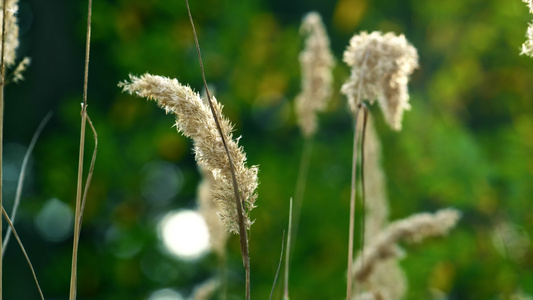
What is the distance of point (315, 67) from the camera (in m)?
2.16

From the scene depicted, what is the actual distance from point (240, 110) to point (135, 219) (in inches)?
70.4

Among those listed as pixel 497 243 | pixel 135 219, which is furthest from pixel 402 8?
pixel 135 219

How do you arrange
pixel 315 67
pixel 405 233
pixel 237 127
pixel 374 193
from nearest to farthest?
1. pixel 405 233
2. pixel 315 67
3. pixel 374 193
4. pixel 237 127

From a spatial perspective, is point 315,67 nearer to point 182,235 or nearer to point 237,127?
point 237,127

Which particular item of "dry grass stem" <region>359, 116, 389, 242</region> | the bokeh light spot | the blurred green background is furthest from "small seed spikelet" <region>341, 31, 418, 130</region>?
the bokeh light spot

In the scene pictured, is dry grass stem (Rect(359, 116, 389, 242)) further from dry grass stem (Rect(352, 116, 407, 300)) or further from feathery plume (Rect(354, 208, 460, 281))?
feathery plume (Rect(354, 208, 460, 281))

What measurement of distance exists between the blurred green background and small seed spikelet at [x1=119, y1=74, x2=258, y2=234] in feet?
16.8

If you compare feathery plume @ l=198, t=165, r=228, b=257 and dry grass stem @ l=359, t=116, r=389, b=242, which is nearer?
feathery plume @ l=198, t=165, r=228, b=257

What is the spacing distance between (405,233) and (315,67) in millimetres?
663

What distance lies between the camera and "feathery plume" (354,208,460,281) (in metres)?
1.78

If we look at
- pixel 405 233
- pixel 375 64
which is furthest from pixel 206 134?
pixel 405 233

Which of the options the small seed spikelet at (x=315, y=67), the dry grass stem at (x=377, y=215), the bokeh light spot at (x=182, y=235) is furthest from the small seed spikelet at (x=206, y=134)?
the bokeh light spot at (x=182, y=235)

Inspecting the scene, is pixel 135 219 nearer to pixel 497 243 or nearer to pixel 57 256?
pixel 57 256

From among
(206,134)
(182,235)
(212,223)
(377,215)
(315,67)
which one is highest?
(182,235)
